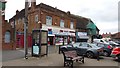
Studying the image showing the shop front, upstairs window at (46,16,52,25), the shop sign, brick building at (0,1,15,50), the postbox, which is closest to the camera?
the postbox

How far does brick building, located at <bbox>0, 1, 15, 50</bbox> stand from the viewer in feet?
69.2

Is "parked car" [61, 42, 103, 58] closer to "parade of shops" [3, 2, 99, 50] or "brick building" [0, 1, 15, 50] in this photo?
"brick building" [0, 1, 15, 50]

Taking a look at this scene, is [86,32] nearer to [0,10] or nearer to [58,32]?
[58,32]

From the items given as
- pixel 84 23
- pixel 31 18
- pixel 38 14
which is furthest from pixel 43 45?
pixel 84 23

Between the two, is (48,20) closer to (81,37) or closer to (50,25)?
(50,25)

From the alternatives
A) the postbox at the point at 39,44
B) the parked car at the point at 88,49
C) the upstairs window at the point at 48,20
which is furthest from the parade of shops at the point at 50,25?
the parked car at the point at 88,49

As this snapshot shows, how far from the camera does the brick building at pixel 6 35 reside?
830 inches

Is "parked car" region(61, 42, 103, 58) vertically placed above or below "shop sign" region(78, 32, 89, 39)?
below

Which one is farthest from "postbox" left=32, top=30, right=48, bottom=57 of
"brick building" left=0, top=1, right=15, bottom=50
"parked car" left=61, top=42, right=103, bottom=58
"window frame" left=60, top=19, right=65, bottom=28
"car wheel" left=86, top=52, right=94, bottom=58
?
"window frame" left=60, top=19, right=65, bottom=28

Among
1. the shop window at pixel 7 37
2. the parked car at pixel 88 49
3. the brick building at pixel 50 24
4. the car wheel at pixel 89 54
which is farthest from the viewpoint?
the brick building at pixel 50 24

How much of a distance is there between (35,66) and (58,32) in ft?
79.8

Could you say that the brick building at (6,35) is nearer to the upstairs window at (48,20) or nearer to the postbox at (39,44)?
the postbox at (39,44)

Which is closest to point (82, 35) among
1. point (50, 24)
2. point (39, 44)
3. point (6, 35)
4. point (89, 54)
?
point (50, 24)

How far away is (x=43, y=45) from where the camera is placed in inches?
549
